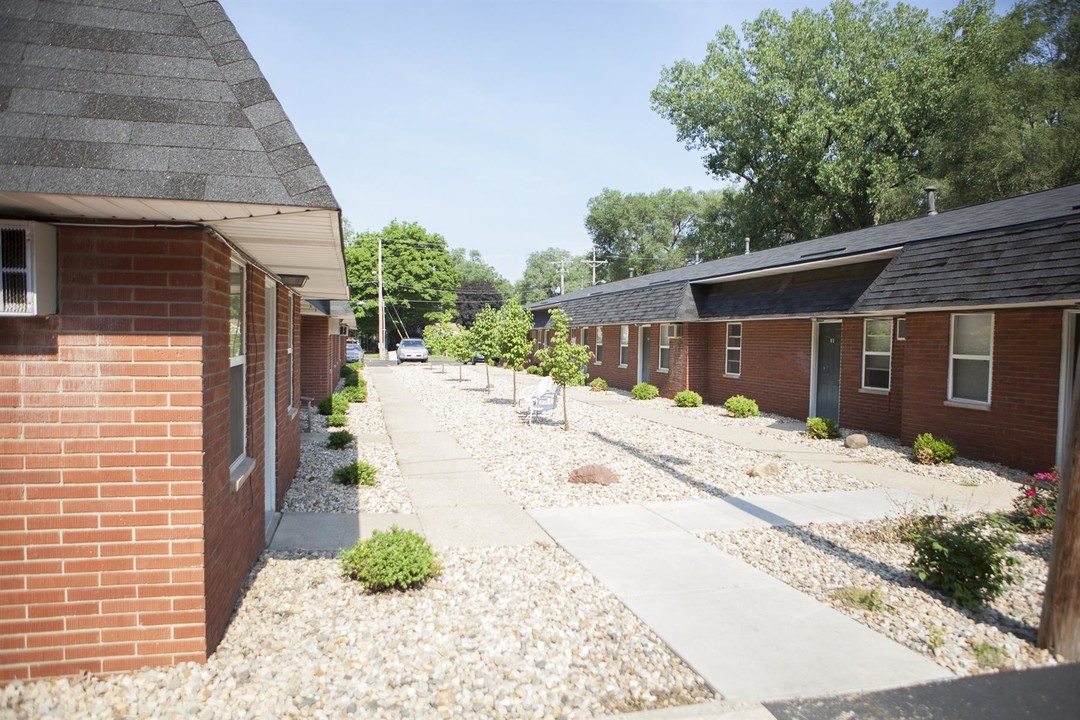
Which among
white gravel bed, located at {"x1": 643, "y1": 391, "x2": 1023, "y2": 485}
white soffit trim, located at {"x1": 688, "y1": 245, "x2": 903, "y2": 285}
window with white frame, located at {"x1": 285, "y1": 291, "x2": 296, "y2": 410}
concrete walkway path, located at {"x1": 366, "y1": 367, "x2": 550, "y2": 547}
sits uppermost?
white soffit trim, located at {"x1": 688, "y1": 245, "x2": 903, "y2": 285}

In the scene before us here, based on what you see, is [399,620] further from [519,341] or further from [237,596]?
[519,341]

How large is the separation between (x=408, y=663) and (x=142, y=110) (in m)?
3.44

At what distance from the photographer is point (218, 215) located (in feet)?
11.1

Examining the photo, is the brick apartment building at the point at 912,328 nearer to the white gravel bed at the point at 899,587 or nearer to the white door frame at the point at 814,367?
the white door frame at the point at 814,367

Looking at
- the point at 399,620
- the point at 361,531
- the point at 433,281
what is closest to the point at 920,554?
the point at 399,620

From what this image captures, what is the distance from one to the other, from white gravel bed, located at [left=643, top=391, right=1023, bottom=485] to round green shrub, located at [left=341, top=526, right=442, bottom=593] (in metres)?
7.99

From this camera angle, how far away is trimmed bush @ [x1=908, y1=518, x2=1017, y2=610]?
496 cm

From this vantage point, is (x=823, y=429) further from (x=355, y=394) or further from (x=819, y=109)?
(x=819, y=109)

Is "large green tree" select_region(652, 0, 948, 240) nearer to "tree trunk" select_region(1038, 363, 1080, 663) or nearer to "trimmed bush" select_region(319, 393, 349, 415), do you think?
"trimmed bush" select_region(319, 393, 349, 415)

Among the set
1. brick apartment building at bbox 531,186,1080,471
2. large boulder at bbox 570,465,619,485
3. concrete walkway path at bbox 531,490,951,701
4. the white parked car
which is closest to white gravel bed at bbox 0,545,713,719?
concrete walkway path at bbox 531,490,951,701

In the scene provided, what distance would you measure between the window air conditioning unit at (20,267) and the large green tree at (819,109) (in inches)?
1320

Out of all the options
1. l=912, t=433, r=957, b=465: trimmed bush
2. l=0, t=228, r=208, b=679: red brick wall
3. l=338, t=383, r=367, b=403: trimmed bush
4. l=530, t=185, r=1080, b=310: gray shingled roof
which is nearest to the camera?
l=0, t=228, r=208, b=679: red brick wall

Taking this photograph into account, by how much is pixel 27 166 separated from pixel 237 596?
324 cm

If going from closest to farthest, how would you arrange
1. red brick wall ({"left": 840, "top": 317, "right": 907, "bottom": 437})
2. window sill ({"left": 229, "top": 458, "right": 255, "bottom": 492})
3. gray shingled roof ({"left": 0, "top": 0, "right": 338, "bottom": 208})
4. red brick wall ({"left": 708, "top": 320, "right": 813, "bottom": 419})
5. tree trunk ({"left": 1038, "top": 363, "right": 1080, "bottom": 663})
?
1. gray shingled roof ({"left": 0, "top": 0, "right": 338, "bottom": 208})
2. tree trunk ({"left": 1038, "top": 363, "right": 1080, "bottom": 663})
3. window sill ({"left": 229, "top": 458, "right": 255, "bottom": 492})
4. red brick wall ({"left": 840, "top": 317, "right": 907, "bottom": 437})
5. red brick wall ({"left": 708, "top": 320, "right": 813, "bottom": 419})
